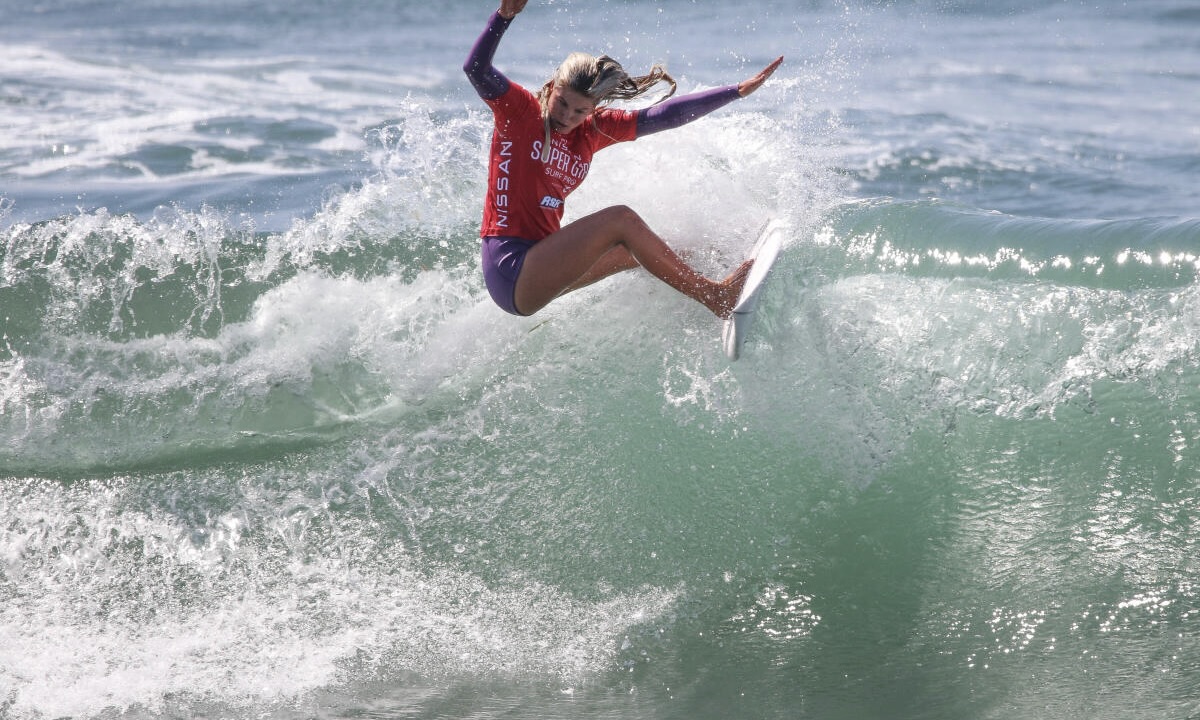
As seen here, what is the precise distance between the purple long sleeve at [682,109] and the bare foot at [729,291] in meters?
0.69

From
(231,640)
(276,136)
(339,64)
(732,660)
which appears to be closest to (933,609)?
(732,660)

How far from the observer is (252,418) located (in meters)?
A: 5.33

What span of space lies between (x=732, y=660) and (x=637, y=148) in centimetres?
293

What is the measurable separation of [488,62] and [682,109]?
36.1 inches

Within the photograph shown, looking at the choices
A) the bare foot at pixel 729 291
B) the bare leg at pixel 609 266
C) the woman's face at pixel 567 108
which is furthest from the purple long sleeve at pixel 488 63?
the bare foot at pixel 729 291

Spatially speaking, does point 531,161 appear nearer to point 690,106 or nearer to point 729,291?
point 690,106

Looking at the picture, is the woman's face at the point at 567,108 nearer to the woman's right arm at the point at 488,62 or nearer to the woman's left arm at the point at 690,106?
the woman's right arm at the point at 488,62

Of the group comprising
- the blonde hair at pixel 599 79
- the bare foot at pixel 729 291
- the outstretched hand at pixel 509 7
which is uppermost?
the outstretched hand at pixel 509 7

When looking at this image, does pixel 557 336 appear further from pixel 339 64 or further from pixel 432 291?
pixel 339 64

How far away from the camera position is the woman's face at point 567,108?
160 inches

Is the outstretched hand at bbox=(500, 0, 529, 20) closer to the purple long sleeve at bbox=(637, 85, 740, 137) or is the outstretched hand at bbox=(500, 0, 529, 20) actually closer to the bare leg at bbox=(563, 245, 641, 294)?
the purple long sleeve at bbox=(637, 85, 740, 137)

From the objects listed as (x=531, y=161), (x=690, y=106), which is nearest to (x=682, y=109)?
(x=690, y=106)

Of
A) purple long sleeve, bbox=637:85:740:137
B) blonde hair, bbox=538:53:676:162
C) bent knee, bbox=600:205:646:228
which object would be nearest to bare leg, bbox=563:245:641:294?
bent knee, bbox=600:205:646:228

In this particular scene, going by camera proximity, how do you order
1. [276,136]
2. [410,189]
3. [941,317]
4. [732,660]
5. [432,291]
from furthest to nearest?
[276,136] → [410,189] → [432,291] → [941,317] → [732,660]
